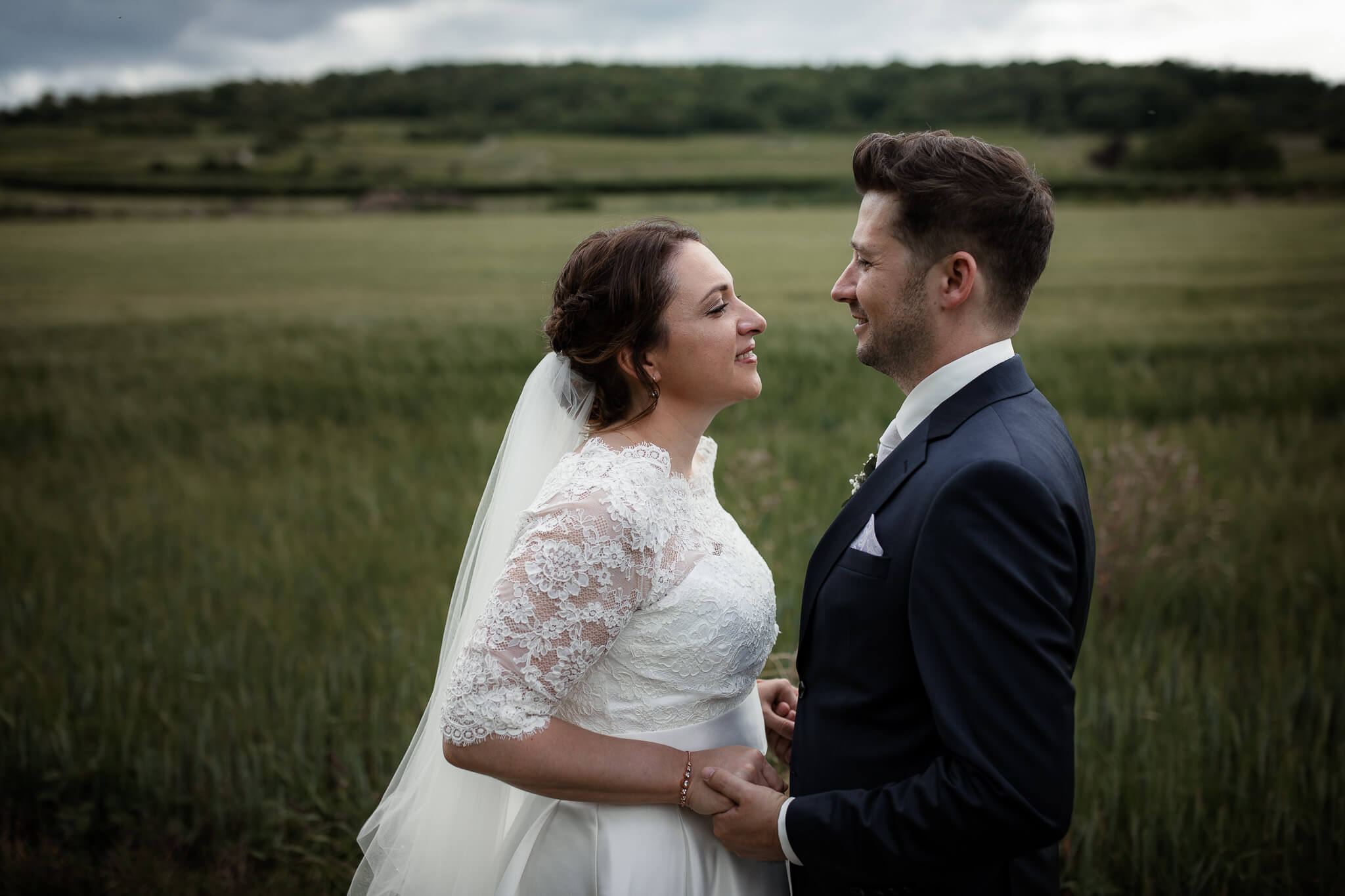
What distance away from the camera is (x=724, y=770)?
5.91 ft

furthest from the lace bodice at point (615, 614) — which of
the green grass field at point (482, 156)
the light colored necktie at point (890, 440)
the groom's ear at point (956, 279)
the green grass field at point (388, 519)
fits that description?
the green grass field at point (482, 156)

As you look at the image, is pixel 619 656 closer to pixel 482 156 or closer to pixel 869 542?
pixel 869 542

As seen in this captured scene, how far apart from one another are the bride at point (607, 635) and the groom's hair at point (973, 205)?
501 mm

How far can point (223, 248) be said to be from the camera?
11.3 metres

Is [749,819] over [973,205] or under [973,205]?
under

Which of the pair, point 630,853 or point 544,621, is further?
point 630,853

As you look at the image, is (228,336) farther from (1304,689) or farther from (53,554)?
(1304,689)

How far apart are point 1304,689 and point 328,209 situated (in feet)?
43.3

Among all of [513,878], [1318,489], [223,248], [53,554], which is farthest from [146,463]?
[1318,489]

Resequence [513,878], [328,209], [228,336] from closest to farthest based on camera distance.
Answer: [513,878]
[228,336]
[328,209]

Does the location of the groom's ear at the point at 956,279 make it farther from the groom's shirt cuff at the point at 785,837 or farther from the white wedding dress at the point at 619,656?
the groom's shirt cuff at the point at 785,837

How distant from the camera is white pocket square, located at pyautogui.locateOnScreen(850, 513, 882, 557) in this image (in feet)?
5.12

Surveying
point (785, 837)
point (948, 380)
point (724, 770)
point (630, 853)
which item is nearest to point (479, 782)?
point (630, 853)

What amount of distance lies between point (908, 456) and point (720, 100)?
60.9ft
